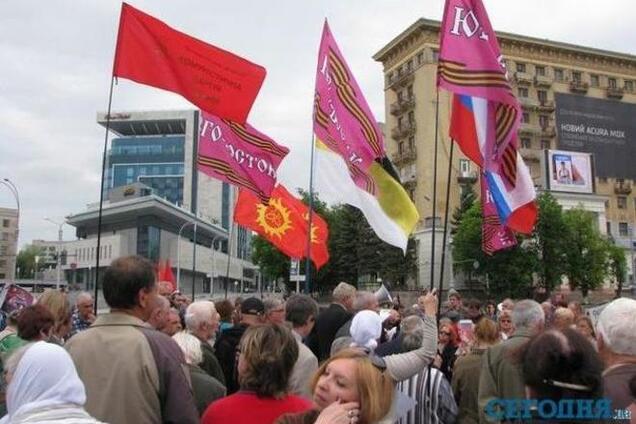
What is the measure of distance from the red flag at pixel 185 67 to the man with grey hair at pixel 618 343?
6.84 meters

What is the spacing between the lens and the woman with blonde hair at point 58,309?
234 inches

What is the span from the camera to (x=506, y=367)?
Answer: 4.79m

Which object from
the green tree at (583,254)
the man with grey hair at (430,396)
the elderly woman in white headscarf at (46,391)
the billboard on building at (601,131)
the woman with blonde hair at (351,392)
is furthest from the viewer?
the billboard on building at (601,131)

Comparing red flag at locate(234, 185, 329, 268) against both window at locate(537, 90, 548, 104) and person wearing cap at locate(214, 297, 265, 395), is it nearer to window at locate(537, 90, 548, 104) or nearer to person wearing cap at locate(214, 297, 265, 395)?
person wearing cap at locate(214, 297, 265, 395)

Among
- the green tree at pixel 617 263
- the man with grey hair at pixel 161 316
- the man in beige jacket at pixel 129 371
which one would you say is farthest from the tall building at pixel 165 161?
the man in beige jacket at pixel 129 371

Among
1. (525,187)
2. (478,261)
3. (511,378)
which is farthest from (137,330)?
(478,261)

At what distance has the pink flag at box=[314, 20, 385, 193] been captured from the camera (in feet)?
32.3

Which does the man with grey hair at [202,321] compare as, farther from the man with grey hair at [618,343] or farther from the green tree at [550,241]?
the green tree at [550,241]

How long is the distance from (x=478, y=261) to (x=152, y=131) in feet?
330

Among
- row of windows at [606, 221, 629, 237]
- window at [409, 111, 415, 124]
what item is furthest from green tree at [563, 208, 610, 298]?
window at [409, 111, 415, 124]

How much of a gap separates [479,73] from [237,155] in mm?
4586

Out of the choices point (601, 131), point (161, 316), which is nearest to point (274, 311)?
point (161, 316)

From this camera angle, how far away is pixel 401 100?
73.4 meters

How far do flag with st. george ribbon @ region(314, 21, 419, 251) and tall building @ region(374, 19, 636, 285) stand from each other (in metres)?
53.9
